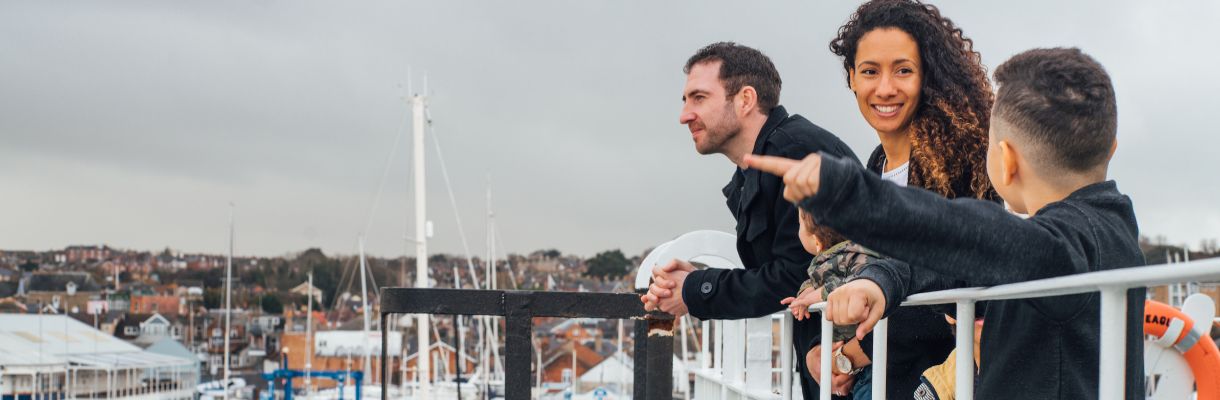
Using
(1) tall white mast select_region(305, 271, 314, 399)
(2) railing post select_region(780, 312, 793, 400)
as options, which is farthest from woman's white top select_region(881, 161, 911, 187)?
(1) tall white mast select_region(305, 271, 314, 399)

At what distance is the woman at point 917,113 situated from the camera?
2.09 m

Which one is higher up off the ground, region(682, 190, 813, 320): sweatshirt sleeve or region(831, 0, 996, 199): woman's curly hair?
region(831, 0, 996, 199): woman's curly hair

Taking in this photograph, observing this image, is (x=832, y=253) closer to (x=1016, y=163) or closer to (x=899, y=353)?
(x=899, y=353)

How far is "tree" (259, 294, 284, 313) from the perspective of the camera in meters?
71.7

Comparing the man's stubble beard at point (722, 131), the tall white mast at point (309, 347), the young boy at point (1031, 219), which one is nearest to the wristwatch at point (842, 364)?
the young boy at point (1031, 219)

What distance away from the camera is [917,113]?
222 centimetres

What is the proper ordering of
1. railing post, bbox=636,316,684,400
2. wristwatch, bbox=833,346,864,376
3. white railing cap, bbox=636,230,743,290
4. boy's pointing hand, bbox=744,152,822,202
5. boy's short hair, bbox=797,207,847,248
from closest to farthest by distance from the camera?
1. boy's pointing hand, bbox=744,152,822,202
2. boy's short hair, bbox=797,207,847,248
3. wristwatch, bbox=833,346,864,376
4. white railing cap, bbox=636,230,743,290
5. railing post, bbox=636,316,684,400

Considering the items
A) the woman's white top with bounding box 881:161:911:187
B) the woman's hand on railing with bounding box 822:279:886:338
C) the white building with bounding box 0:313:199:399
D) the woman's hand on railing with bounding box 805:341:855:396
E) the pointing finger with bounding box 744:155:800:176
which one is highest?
the woman's white top with bounding box 881:161:911:187

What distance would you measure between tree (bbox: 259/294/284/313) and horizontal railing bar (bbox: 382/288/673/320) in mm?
70334

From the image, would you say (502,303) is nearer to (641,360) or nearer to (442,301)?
(442,301)

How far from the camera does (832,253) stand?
6.48ft

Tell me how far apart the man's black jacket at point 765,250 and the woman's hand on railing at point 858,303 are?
1.03m

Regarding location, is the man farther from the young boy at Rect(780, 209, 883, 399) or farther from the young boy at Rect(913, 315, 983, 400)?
the young boy at Rect(913, 315, 983, 400)

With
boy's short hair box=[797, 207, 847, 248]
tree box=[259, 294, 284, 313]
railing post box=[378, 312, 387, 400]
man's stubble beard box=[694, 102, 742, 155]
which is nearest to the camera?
boy's short hair box=[797, 207, 847, 248]
